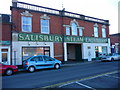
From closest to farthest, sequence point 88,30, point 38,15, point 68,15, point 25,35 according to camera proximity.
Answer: point 25,35 → point 38,15 → point 68,15 → point 88,30

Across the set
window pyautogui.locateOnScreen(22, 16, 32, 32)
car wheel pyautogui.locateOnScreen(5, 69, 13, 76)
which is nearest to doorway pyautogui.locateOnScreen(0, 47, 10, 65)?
window pyautogui.locateOnScreen(22, 16, 32, 32)

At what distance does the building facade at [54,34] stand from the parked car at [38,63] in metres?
3.35

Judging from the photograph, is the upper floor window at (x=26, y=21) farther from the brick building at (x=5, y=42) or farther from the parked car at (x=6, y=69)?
the parked car at (x=6, y=69)

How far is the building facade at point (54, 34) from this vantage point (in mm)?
14300

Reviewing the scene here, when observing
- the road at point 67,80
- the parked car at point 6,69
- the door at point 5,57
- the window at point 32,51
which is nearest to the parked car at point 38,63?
the parked car at point 6,69

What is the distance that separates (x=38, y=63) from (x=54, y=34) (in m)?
6.74

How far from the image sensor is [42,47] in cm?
1600

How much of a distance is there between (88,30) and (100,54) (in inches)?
224

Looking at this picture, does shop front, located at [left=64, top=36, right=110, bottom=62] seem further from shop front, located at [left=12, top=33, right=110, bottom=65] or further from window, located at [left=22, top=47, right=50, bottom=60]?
window, located at [left=22, top=47, right=50, bottom=60]


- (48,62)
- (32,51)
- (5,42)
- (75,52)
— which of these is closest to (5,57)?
(5,42)

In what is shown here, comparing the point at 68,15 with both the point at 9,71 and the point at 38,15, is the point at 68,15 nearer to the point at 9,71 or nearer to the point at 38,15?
the point at 38,15

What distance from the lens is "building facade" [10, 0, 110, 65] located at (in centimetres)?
1430

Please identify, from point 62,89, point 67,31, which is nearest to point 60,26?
point 67,31

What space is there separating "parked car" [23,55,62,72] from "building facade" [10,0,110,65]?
3.35 m
